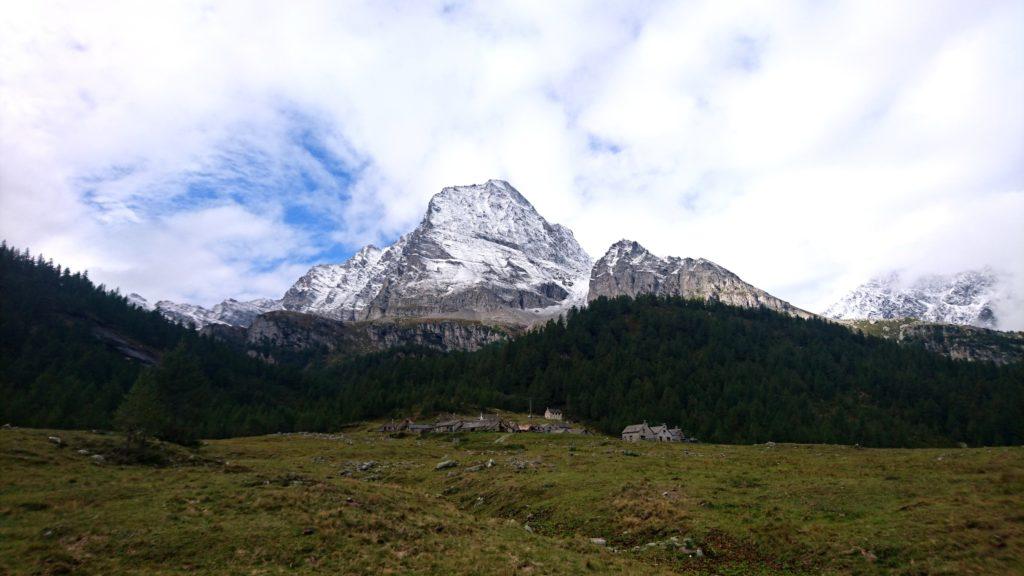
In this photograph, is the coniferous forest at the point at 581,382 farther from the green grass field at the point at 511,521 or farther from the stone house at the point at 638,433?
the green grass field at the point at 511,521

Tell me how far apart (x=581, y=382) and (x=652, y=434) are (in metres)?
42.5

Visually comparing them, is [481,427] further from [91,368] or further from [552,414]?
[91,368]

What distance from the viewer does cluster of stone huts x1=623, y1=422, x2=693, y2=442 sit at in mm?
108812

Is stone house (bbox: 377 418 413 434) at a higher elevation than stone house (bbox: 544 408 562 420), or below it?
below

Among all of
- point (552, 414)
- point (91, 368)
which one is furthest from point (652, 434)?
point (91, 368)

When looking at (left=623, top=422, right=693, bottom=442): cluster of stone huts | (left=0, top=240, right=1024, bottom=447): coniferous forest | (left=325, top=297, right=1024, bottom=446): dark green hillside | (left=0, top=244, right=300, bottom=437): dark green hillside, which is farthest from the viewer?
(left=325, top=297, right=1024, bottom=446): dark green hillside

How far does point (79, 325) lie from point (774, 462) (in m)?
206

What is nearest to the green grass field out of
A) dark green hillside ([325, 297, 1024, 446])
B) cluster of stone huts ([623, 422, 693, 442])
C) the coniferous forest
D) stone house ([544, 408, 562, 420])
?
cluster of stone huts ([623, 422, 693, 442])

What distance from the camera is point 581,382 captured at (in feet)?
497

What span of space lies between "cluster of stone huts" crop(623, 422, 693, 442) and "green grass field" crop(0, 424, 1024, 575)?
63.3m

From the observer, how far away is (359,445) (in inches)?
3376

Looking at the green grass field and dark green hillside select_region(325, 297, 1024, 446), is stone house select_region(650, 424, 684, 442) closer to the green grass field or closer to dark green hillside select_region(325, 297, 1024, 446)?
dark green hillside select_region(325, 297, 1024, 446)

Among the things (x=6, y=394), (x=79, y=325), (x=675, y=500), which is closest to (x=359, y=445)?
(x=675, y=500)

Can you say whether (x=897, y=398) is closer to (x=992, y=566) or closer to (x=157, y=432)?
(x=992, y=566)
